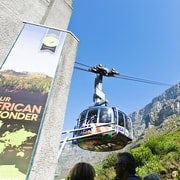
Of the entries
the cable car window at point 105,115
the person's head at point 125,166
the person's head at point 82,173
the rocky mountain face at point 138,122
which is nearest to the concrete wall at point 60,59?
the rocky mountain face at point 138,122

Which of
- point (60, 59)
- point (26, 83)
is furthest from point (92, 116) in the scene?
point (26, 83)

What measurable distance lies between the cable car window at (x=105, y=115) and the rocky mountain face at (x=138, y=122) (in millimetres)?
1720

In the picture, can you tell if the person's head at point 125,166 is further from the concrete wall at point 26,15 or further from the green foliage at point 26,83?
the concrete wall at point 26,15

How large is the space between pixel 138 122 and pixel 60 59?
139 m

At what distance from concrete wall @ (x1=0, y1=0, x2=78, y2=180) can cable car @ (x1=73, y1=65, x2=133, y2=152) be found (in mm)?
3263

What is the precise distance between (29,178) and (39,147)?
698mm

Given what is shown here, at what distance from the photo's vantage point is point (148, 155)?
18141 millimetres

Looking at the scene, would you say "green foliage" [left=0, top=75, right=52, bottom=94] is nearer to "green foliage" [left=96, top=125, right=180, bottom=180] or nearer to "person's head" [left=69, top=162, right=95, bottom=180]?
"person's head" [left=69, top=162, right=95, bottom=180]

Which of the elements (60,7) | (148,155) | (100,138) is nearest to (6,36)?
(60,7)

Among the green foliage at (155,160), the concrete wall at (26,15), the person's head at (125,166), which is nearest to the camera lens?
the person's head at (125,166)

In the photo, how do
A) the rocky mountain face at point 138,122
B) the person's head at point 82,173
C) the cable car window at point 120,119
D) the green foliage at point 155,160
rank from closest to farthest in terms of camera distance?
1. the person's head at point 82,173
2. the cable car window at point 120,119
3. the green foliage at point 155,160
4. the rocky mountain face at point 138,122

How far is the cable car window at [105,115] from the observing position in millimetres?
10188

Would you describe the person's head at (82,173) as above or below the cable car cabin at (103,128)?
below

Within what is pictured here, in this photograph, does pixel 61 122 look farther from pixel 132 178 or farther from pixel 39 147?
pixel 132 178
